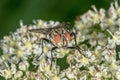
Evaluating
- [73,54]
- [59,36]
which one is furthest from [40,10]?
[73,54]

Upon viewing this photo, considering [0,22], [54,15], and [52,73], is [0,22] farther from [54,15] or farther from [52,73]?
[52,73]

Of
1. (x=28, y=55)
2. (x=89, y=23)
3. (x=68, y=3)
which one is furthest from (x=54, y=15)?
(x=28, y=55)

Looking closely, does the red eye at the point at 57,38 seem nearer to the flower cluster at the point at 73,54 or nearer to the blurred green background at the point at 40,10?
the flower cluster at the point at 73,54

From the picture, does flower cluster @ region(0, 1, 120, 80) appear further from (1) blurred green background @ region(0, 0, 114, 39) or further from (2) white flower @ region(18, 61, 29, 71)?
(1) blurred green background @ region(0, 0, 114, 39)

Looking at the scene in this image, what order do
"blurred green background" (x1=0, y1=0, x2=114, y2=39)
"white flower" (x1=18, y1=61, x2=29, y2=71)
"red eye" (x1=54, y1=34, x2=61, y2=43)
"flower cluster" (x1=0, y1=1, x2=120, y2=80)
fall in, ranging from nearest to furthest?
"flower cluster" (x1=0, y1=1, x2=120, y2=80), "white flower" (x1=18, y1=61, x2=29, y2=71), "red eye" (x1=54, y1=34, x2=61, y2=43), "blurred green background" (x1=0, y1=0, x2=114, y2=39)

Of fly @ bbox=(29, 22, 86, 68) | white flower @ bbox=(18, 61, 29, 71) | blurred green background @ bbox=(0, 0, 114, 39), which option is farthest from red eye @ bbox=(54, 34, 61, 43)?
blurred green background @ bbox=(0, 0, 114, 39)
